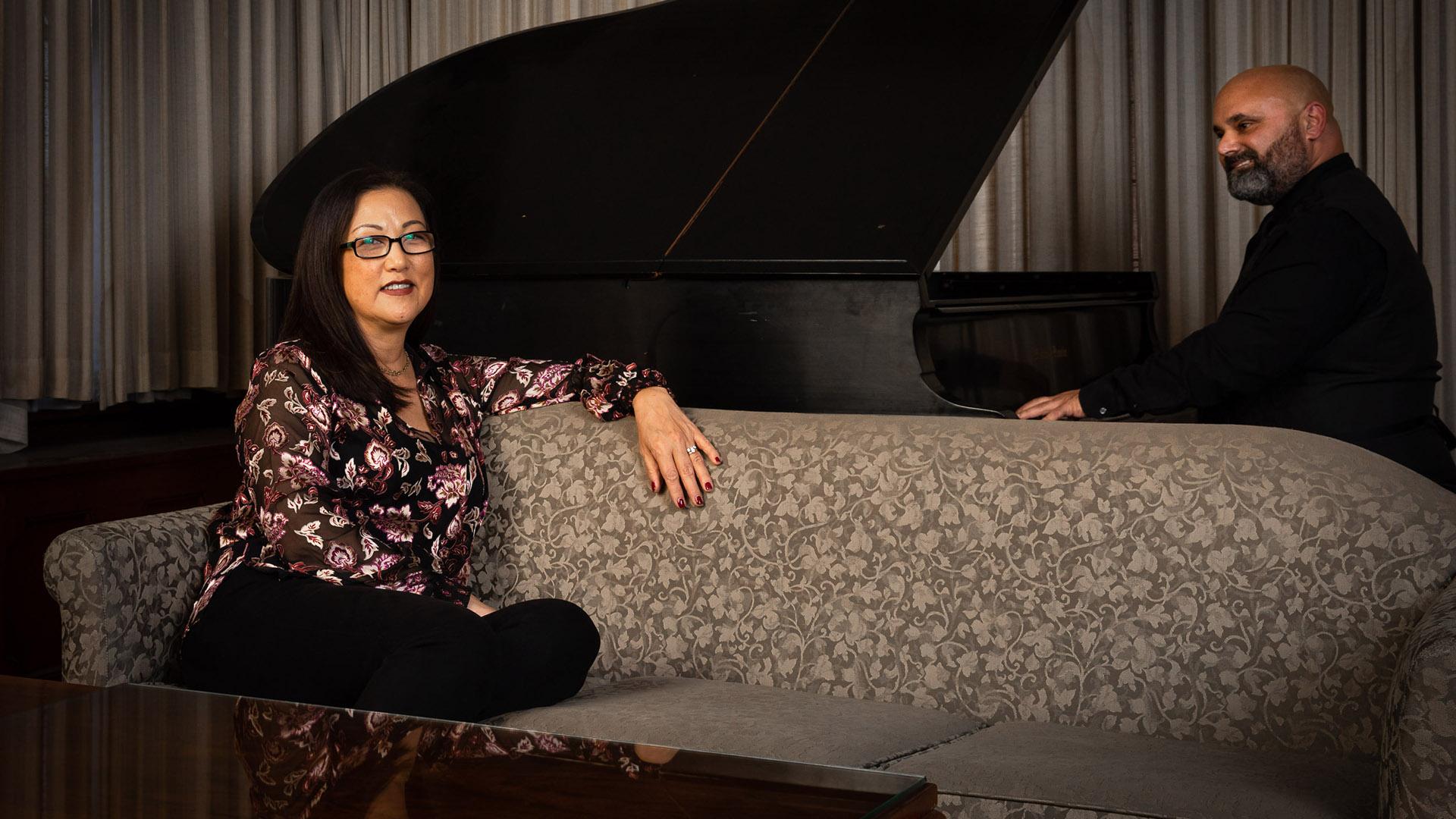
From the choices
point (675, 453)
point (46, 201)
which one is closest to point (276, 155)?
point (46, 201)

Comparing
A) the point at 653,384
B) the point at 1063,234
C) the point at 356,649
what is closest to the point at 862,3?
the point at 653,384

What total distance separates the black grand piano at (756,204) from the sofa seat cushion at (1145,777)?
0.77 meters

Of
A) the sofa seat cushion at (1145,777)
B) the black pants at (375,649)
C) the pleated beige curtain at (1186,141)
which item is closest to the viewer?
the sofa seat cushion at (1145,777)

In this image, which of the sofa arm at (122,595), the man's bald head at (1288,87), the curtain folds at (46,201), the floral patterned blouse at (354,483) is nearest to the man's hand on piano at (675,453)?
the floral patterned blouse at (354,483)

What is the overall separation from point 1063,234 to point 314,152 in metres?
2.49

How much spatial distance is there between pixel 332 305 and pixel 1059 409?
1340 mm

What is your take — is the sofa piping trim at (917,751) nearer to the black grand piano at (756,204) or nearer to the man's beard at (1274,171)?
the black grand piano at (756,204)

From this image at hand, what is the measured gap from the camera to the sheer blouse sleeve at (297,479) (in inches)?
81.4

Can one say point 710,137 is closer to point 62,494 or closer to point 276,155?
point 62,494

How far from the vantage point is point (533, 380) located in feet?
8.39

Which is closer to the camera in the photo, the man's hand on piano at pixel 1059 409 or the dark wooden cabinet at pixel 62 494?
the man's hand on piano at pixel 1059 409

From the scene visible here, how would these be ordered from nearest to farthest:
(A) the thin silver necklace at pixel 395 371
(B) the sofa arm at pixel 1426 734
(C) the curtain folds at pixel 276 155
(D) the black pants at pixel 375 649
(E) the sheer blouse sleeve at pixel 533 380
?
(B) the sofa arm at pixel 1426 734
(D) the black pants at pixel 375 649
(A) the thin silver necklace at pixel 395 371
(E) the sheer blouse sleeve at pixel 533 380
(C) the curtain folds at pixel 276 155

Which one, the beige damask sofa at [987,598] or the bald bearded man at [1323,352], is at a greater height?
the bald bearded man at [1323,352]

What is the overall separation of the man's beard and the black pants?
6.01 feet
